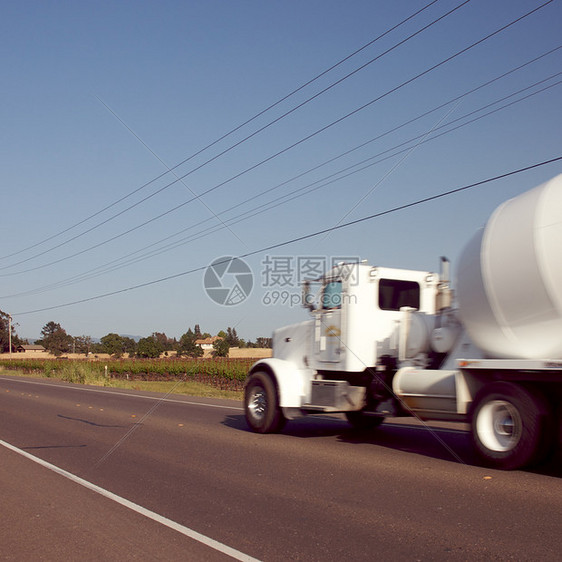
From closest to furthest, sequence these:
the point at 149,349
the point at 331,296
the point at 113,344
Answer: the point at 331,296
the point at 149,349
the point at 113,344

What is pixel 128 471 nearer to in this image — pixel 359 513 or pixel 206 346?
pixel 359 513

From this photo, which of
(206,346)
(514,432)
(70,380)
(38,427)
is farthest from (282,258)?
(206,346)

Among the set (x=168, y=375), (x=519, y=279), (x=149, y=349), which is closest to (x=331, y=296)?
(x=519, y=279)

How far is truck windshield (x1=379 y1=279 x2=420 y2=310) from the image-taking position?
11.0m

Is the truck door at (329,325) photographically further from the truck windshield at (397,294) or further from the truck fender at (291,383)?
the truck windshield at (397,294)

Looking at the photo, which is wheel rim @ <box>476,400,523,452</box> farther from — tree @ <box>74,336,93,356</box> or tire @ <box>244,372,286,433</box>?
tree @ <box>74,336,93,356</box>

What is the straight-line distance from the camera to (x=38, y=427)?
1338 cm

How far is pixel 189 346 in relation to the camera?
390 ft

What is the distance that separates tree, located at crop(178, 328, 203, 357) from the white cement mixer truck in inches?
4084

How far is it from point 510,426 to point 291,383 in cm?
466

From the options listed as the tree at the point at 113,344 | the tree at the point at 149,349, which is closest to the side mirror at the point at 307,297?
the tree at the point at 149,349

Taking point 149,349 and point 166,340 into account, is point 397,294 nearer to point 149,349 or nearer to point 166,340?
point 149,349

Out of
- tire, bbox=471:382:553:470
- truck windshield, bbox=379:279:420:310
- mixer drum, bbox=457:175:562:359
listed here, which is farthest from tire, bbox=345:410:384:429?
tire, bbox=471:382:553:470

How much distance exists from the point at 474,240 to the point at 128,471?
17.9 feet
